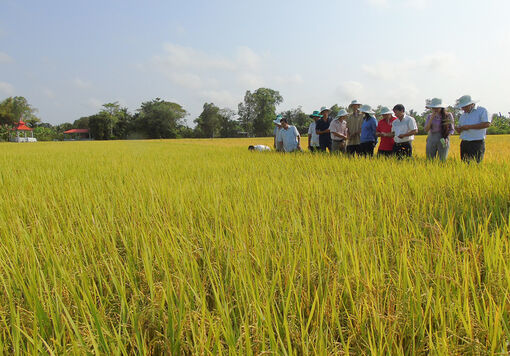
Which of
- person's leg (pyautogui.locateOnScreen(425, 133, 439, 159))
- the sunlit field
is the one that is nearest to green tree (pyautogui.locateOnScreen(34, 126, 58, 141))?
the sunlit field

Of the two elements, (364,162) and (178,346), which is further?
(364,162)

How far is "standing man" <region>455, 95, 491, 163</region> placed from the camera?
13.1 feet

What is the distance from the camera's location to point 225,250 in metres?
1.31

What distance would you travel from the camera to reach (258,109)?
214 ft

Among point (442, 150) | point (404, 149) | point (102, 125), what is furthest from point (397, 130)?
point (102, 125)

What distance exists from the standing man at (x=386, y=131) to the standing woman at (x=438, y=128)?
0.63 meters

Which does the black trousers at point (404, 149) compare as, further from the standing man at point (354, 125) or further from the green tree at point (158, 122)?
the green tree at point (158, 122)

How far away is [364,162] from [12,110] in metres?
68.5

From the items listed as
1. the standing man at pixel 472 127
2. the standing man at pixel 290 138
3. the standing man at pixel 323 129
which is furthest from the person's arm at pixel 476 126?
the standing man at pixel 290 138

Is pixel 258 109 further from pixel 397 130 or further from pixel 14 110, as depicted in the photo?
pixel 397 130

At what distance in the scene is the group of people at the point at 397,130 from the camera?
412cm

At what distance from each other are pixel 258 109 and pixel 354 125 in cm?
6131

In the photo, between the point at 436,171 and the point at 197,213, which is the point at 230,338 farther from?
the point at 436,171

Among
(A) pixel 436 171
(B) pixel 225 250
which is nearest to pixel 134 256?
(B) pixel 225 250
